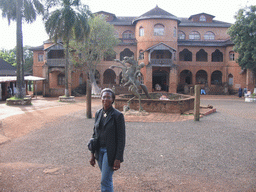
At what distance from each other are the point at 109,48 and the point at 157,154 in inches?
792

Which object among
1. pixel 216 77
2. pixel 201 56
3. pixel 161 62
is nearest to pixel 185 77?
pixel 201 56

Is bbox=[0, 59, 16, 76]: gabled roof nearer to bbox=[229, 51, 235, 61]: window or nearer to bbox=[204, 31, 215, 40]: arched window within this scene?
bbox=[204, 31, 215, 40]: arched window

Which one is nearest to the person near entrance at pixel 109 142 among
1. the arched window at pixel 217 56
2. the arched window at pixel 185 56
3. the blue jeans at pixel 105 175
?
the blue jeans at pixel 105 175

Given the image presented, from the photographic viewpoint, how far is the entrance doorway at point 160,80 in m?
31.7

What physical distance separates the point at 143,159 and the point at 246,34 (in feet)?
78.5

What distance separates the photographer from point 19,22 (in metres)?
16.4

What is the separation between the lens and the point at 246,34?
2384 cm

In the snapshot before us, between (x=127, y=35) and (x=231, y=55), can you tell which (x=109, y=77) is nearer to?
(x=127, y=35)

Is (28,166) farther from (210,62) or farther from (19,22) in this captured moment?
(210,62)

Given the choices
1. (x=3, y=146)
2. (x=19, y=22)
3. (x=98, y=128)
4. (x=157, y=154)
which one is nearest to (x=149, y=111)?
(x=157, y=154)

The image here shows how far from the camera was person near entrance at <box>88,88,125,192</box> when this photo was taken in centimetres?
267

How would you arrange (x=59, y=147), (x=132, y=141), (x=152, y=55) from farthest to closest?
(x=152, y=55) < (x=132, y=141) < (x=59, y=147)

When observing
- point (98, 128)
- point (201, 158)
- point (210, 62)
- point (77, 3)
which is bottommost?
point (201, 158)

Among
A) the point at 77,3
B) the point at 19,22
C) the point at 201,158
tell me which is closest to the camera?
the point at 201,158
